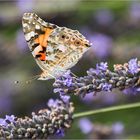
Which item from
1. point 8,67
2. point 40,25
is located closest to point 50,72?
point 40,25

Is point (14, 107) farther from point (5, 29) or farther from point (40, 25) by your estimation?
point (40, 25)

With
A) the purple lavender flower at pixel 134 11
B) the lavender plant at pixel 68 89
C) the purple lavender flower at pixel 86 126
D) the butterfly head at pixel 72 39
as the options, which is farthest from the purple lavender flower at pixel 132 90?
the purple lavender flower at pixel 134 11

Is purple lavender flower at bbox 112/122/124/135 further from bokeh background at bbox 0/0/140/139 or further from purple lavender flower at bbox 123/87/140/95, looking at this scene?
purple lavender flower at bbox 123/87/140/95

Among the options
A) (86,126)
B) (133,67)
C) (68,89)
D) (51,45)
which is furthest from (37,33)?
(86,126)

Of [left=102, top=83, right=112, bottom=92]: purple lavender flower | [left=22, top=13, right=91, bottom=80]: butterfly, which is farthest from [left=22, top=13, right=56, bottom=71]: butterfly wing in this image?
[left=102, top=83, right=112, bottom=92]: purple lavender flower

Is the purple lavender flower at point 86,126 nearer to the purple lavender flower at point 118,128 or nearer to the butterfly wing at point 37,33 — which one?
the purple lavender flower at point 118,128
